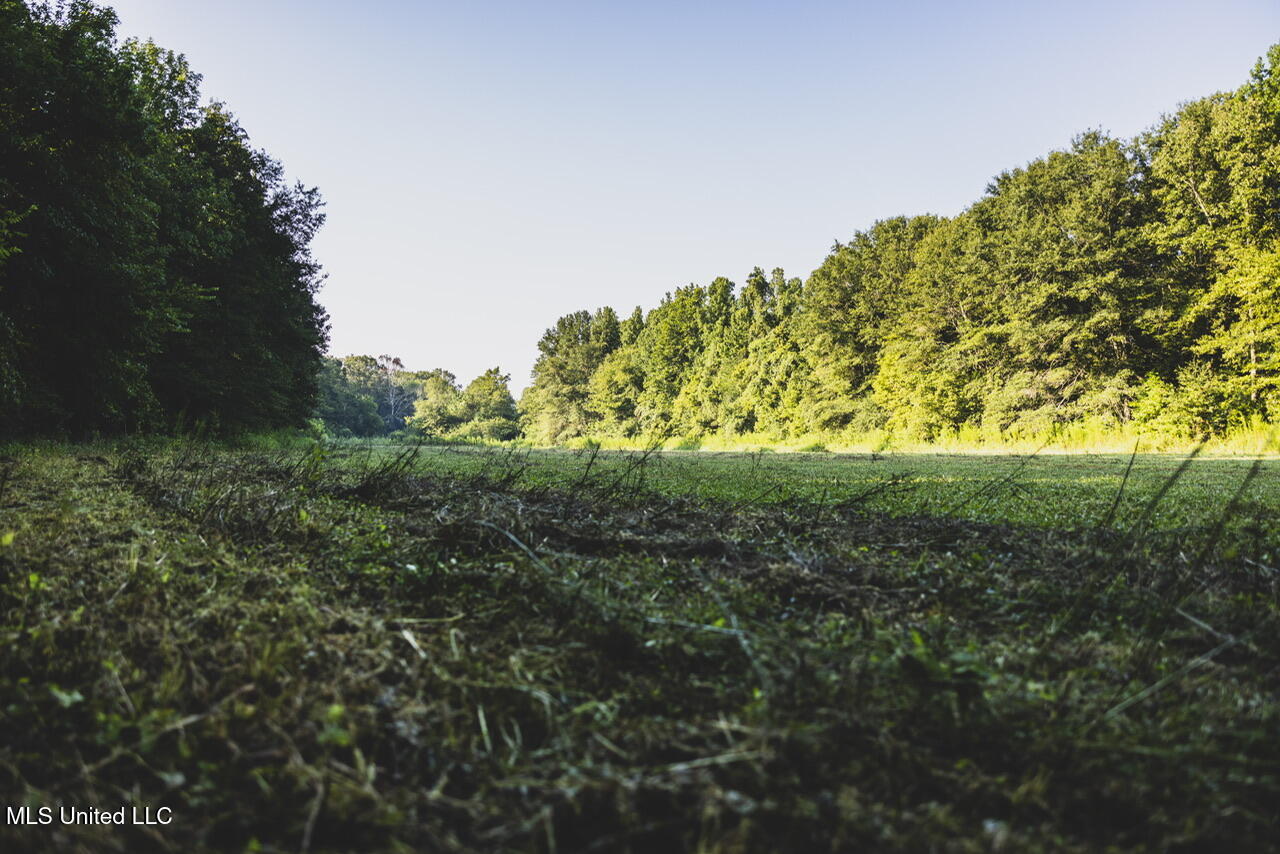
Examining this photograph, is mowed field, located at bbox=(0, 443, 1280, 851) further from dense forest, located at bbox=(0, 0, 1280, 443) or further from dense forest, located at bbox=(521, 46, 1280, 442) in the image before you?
dense forest, located at bbox=(521, 46, 1280, 442)

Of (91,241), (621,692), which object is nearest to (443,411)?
(91,241)

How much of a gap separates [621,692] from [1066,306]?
25.7 m

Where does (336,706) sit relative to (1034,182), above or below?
below

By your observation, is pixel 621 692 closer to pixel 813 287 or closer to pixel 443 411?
pixel 813 287

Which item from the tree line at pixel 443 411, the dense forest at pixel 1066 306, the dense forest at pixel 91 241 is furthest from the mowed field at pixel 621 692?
the tree line at pixel 443 411

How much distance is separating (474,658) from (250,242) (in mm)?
19007

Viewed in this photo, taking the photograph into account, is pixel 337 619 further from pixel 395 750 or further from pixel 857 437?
pixel 857 437

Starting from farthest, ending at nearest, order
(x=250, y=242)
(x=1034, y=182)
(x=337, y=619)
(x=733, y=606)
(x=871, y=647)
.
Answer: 1. (x=1034, y=182)
2. (x=250, y=242)
3. (x=733, y=606)
4. (x=337, y=619)
5. (x=871, y=647)

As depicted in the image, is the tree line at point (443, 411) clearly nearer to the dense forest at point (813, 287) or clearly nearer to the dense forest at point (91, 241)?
the dense forest at point (813, 287)

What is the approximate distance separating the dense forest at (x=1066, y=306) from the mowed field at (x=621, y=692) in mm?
20270

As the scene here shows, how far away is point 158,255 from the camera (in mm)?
10227

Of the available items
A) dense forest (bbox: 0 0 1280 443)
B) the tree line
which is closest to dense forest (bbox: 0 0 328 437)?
dense forest (bbox: 0 0 1280 443)

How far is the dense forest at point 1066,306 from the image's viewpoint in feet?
52.7

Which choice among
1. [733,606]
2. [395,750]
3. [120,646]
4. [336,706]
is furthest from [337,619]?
[733,606]
